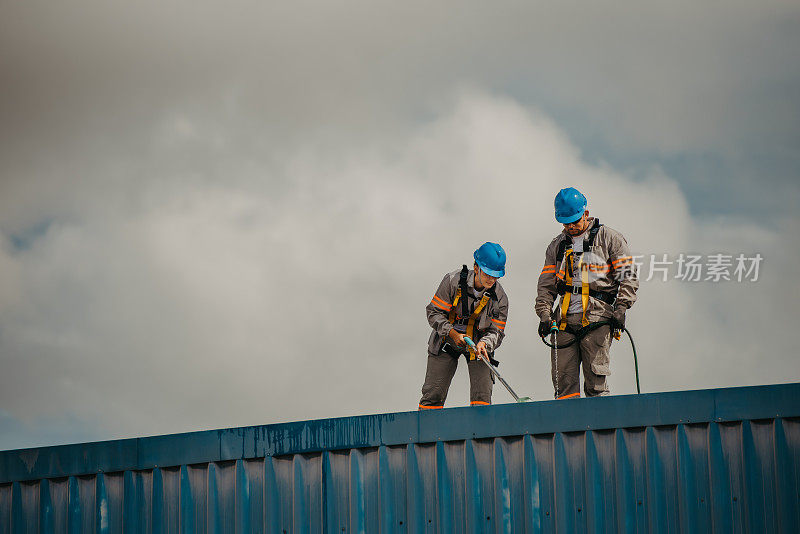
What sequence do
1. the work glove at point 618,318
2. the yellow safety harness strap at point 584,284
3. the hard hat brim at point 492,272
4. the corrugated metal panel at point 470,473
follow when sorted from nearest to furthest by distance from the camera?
the corrugated metal panel at point 470,473, the work glove at point 618,318, the yellow safety harness strap at point 584,284, the hard hat brim at point 492,272

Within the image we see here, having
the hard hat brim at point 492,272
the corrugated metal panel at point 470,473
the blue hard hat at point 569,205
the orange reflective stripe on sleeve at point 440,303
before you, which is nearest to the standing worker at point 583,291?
the blue hard hat at point 569,205

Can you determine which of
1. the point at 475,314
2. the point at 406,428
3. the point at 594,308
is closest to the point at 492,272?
the point at 475,314

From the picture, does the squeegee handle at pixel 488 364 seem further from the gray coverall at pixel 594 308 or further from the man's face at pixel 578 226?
the man's face at pixel 578 226

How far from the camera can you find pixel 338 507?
8883 mm

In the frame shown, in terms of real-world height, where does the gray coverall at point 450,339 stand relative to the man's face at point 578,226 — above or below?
below

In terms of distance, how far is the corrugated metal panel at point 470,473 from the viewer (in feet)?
26.6

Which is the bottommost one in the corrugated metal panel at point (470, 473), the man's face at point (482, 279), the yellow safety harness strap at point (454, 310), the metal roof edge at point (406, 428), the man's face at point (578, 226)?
the corrugated metal panel at point (470, 473)

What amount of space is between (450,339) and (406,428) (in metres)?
1.37

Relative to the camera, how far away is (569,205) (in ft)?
30.9

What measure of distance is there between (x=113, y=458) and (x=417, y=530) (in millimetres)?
3024

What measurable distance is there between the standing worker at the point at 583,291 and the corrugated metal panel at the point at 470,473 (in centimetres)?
100

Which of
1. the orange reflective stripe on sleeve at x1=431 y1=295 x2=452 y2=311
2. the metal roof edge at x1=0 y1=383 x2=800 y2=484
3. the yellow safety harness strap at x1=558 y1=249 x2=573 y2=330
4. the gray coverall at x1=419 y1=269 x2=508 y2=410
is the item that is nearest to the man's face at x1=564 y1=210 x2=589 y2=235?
the yellow safety harness strap at x1=558 y1=249 x2=573 y2=330

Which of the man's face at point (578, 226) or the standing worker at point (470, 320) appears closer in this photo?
the man's face at point (578, 226)

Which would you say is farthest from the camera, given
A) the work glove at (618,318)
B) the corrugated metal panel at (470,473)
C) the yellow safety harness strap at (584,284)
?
the yellow safety harness strap at (584,284)
